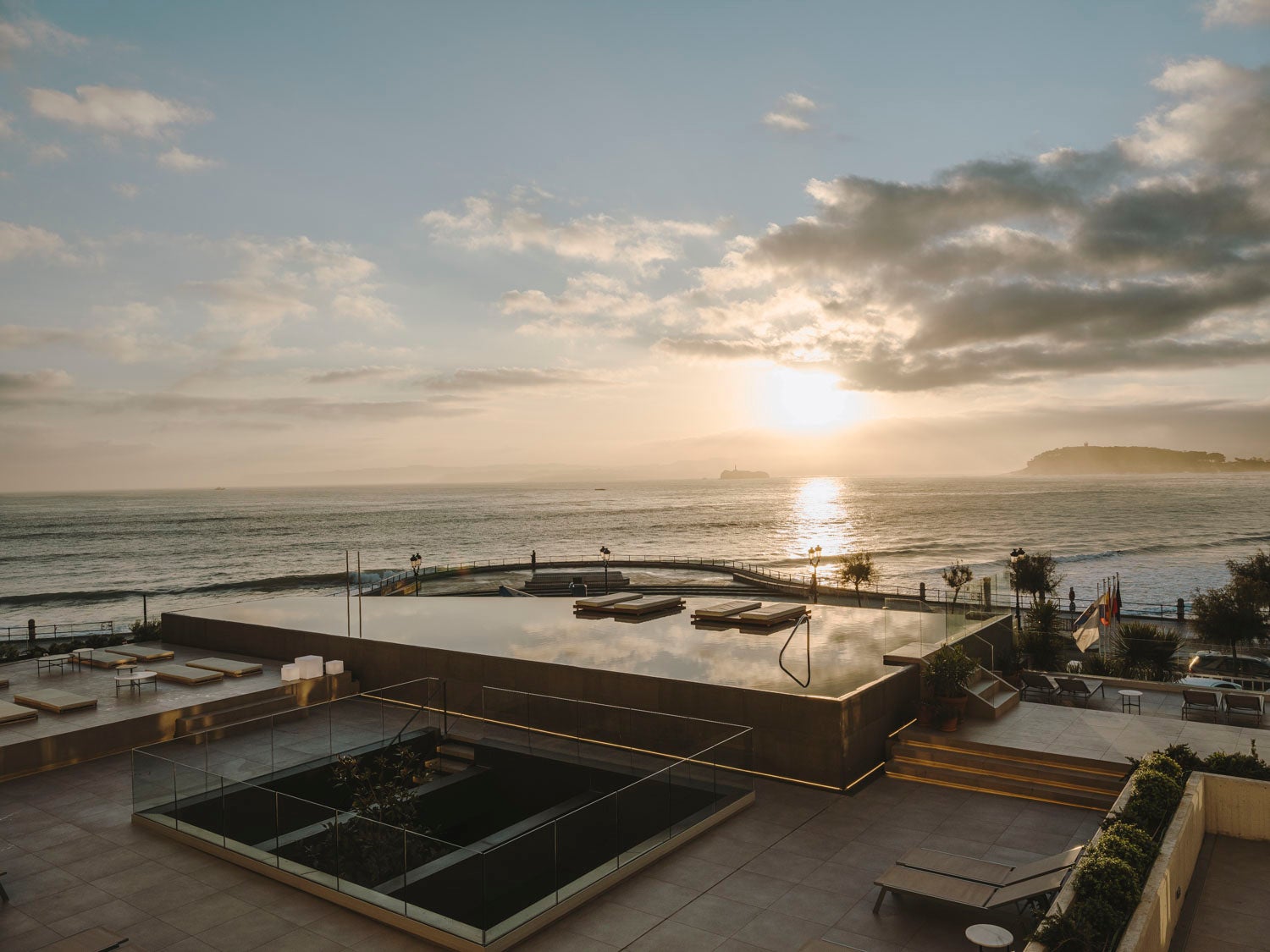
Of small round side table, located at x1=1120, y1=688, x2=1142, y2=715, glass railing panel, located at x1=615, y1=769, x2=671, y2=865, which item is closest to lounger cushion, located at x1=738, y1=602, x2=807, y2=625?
small round side table, located at x1=1120, y1=688, x2=1142, y2=715

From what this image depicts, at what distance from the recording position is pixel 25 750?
11609mm

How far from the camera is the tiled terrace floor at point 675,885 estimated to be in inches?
277

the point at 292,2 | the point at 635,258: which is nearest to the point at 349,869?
the point at 292,2

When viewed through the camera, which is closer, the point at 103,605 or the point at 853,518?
the point at 103,605

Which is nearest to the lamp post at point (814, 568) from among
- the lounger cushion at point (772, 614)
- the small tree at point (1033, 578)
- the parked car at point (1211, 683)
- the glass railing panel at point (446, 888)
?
the lounger cushion at point (772, 614)

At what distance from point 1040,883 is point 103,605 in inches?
2611

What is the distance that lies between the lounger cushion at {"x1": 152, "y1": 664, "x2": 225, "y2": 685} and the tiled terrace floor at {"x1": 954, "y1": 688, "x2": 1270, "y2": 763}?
14.4 meters

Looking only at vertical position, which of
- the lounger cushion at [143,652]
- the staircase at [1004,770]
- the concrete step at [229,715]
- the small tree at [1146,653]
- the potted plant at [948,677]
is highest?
the potted plant at [948,677]

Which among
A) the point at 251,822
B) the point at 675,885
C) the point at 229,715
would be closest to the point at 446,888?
the point at 675,885

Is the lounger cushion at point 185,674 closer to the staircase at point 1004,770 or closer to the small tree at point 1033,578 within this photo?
the staircase at point 1004,770

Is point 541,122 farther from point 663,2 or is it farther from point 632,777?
point 632,777

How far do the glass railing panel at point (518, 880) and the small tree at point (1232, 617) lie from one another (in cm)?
2684

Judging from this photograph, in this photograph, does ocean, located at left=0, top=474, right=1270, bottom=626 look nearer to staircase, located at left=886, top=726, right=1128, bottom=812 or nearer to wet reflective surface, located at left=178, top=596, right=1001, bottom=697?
wet reflective surface, located at left=178, top=596, right=1001, bottom=697

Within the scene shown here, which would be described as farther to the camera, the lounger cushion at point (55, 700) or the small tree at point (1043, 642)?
the small tree at point (1043, 642)
